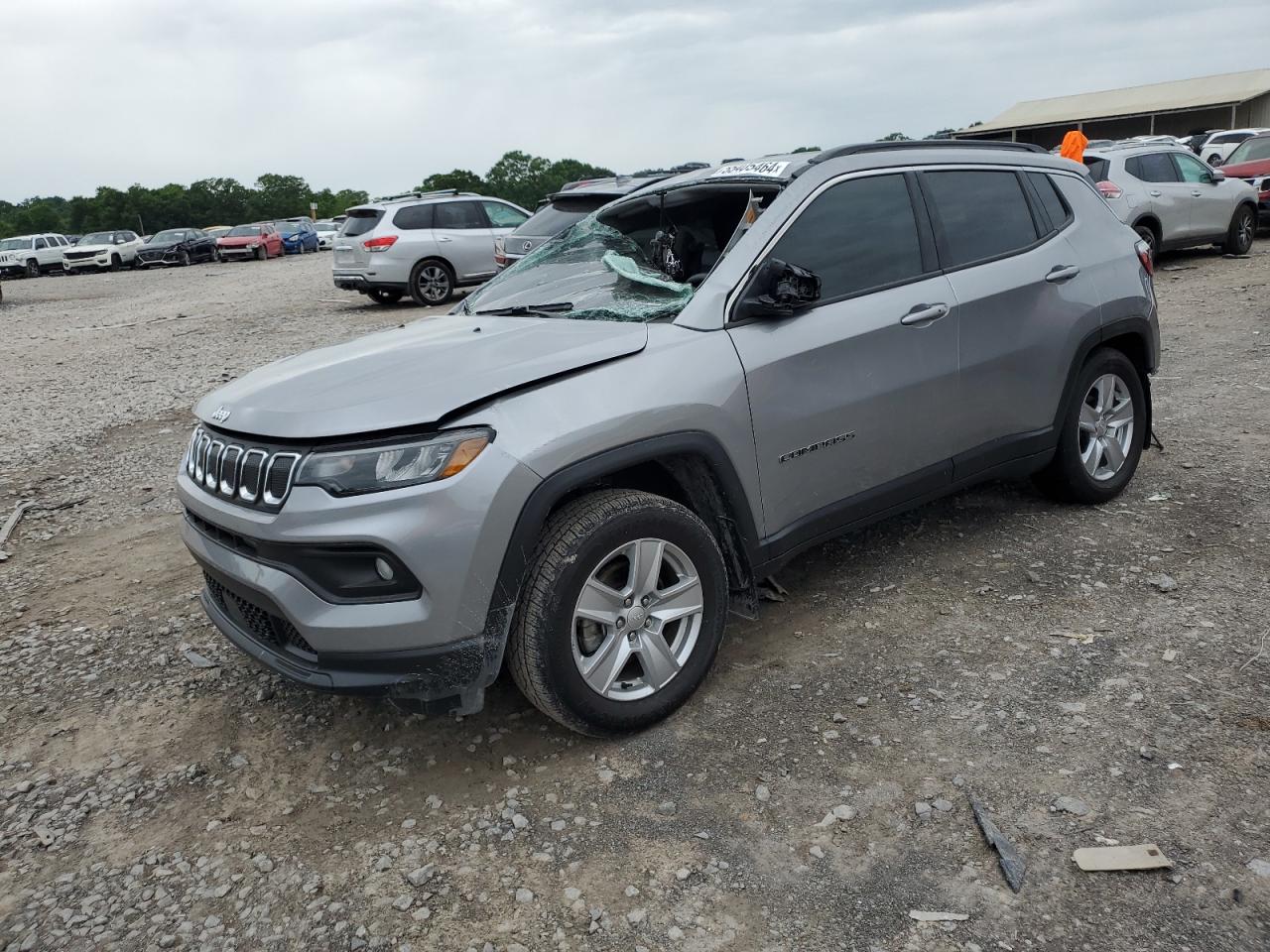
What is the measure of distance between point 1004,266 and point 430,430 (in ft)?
8.91

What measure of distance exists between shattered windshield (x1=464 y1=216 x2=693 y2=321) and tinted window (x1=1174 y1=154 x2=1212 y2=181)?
40.6 ft

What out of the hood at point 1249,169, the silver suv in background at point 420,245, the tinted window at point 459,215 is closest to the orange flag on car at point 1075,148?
the hood at point 1249,169

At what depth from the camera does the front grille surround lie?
2.94m

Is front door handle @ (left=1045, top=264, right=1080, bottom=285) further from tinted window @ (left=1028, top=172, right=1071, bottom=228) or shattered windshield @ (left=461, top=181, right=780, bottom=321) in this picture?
shattered windshield @ (left=461, top=181, right=780, bottom=321)

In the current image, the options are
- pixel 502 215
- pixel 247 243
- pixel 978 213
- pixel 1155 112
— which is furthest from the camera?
pixel 1155 112

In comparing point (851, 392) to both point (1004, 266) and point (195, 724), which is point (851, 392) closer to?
point (1004, 266)

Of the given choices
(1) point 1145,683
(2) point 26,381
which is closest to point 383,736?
(1) point 1145,683

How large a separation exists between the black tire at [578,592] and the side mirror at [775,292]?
0.76m

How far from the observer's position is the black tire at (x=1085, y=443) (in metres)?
4.66

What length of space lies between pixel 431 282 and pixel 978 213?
1223 cm

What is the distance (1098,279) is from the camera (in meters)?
4.66

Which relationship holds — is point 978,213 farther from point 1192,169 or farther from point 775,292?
point 1192,169

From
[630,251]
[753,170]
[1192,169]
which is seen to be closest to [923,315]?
[753,170]

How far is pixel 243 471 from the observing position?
3064 millimetres
